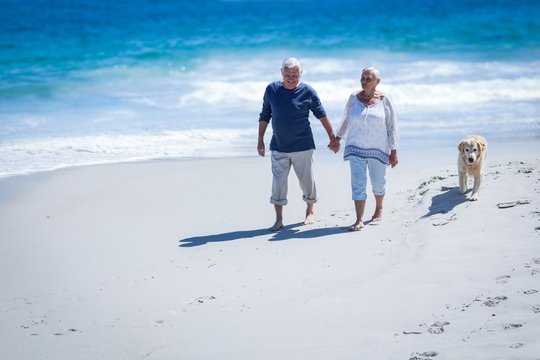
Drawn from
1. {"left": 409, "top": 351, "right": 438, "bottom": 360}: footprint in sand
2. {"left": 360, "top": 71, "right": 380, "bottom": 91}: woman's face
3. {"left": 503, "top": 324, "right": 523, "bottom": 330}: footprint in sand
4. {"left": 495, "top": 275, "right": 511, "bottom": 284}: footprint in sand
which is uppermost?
{"left": 360, "top": 71, "right": 380, "bottom": 91}: woman's face

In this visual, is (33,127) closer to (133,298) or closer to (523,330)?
(133,298)

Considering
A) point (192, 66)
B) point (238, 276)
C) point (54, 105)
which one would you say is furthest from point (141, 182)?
point (192, 66)

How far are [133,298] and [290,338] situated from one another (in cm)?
137

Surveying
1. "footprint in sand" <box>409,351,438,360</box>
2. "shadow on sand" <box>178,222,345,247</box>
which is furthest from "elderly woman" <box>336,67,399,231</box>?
"footprint in sand" <box>409,351,438,360</box>

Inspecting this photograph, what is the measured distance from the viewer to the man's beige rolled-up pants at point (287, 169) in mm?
6578

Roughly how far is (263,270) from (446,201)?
6.84 feet

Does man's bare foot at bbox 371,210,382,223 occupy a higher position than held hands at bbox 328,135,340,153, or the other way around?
held hands at bbox 328,135,340,153

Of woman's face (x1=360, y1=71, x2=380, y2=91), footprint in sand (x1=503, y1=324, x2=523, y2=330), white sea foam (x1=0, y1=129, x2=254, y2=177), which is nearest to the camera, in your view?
footprint in sand (x1=503, y1=324, x2=523, y2=330)

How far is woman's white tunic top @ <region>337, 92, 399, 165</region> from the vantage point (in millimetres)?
6273

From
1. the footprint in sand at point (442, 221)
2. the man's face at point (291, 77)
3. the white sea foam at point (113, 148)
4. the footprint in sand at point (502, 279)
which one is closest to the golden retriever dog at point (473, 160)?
the footprint in sand at point (442, 221)

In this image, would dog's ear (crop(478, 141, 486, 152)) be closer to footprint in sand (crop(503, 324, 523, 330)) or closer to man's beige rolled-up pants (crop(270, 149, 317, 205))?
man's beige rolled-up pants (crop(270, 149, 317, 205))

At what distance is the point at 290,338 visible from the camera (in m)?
4.25

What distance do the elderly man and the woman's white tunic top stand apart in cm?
22

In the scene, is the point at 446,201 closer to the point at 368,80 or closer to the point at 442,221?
the point at 442,221
